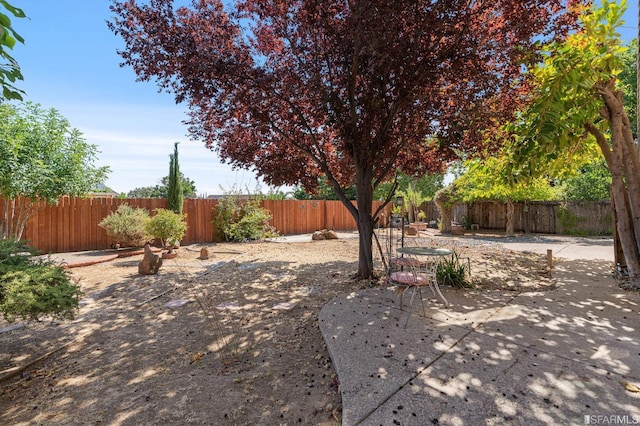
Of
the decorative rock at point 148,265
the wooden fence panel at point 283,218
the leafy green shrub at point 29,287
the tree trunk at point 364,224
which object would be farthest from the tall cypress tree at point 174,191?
the leafy green shrub at point 29,287

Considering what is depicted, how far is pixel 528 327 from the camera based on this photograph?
10.3 feet

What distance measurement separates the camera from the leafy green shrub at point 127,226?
8.44 metres

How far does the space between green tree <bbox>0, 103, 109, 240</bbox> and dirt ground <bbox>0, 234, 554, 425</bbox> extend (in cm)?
271

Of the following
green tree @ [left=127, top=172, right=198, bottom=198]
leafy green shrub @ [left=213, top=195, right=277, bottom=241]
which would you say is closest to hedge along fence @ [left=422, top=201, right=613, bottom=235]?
leafy green shrub @ [left=213, top=195, right=277, bottom=241]

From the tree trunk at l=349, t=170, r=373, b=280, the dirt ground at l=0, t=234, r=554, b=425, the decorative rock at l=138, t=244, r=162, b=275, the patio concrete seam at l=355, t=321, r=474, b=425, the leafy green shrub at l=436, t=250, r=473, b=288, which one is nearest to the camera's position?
the patio concrete seam at l=355, t=321, r=474, b=425

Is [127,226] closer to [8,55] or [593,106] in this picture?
[8,55]

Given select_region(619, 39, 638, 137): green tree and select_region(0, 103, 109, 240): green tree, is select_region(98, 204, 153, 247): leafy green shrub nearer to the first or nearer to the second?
select_region(0, 103, 109, 240): green tree

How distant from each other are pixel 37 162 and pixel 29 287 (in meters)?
5.84

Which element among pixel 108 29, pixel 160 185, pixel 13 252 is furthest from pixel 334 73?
pixel 160 185

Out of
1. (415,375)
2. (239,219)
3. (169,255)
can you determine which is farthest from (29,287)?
(239,219)

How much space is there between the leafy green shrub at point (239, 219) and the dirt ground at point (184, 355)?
5.65 m

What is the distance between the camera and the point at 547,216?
15.0 metres

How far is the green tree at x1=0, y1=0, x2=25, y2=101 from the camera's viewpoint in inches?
54.3

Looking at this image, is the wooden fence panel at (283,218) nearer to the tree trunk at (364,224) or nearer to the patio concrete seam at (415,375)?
the tree trunk at (364,224)
